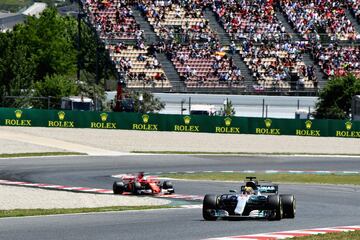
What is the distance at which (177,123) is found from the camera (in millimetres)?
75125

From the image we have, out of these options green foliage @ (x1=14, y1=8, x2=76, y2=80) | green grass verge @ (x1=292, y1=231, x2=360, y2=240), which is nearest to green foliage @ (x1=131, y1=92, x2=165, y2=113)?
green foliage @ (x1=14, y1=8, x2=76, y2=80)

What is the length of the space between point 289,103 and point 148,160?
24.4m

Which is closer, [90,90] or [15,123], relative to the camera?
[15,123]

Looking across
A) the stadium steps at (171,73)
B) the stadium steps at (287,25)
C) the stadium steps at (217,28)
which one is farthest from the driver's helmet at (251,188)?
the stadium steps at (287,25)

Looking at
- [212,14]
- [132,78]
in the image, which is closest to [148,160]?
[132,78]

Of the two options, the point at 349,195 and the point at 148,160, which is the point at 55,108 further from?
the point at 349,195

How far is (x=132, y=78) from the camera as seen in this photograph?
86812 mm

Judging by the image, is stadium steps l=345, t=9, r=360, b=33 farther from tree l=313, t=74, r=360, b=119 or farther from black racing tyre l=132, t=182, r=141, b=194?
black racing tyre l=132, t=182, r=141, b=194

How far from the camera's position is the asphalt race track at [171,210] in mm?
26703

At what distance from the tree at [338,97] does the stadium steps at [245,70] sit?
8.79m

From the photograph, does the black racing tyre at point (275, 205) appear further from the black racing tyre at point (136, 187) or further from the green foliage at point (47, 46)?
the green foliage at point (47, 46)

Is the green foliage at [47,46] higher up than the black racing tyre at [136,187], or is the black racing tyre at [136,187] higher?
the green foliage at [47,46]

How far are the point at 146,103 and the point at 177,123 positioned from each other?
6.49 metres

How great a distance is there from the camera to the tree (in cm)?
7844
